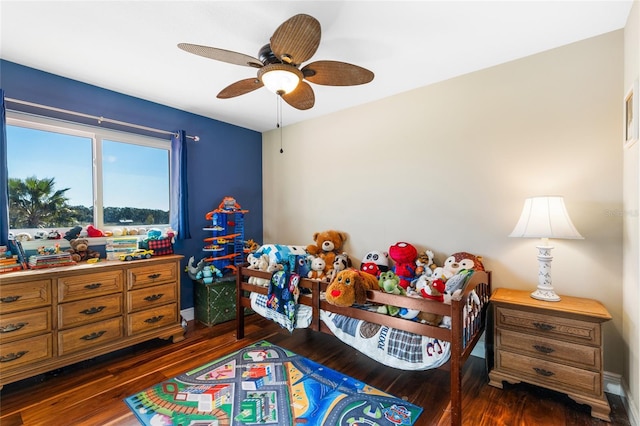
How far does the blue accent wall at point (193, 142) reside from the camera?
7.84 ft

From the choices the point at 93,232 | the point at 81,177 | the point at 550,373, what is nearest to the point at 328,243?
the point at 550,373

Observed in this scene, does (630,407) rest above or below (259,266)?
below

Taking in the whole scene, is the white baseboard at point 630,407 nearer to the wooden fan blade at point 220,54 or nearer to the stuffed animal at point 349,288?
the stuffed animal at point 349,288

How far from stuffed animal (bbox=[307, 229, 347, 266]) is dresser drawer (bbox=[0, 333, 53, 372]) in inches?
91.4

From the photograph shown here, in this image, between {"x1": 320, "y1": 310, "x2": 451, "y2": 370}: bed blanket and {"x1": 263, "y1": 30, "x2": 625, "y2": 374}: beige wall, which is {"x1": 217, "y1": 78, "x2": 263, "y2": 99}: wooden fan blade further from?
{"x1": 320, "y1": 310, "x2": 451, "y2": 370}: bed blanket

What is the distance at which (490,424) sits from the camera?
167 cm

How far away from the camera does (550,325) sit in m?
1.84

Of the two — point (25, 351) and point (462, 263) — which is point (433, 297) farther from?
point (25, 351)

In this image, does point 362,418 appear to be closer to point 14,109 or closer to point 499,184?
point 499,184

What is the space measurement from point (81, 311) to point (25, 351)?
37cm

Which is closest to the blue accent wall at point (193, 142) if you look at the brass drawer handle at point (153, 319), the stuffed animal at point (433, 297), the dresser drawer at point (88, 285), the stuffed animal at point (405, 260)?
the brass drawer handle at point (153, 319)

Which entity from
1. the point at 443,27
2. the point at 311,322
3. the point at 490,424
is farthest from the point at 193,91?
the point at 490,424

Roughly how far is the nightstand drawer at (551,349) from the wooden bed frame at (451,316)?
199mm

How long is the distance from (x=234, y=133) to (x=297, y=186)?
1150 mm
